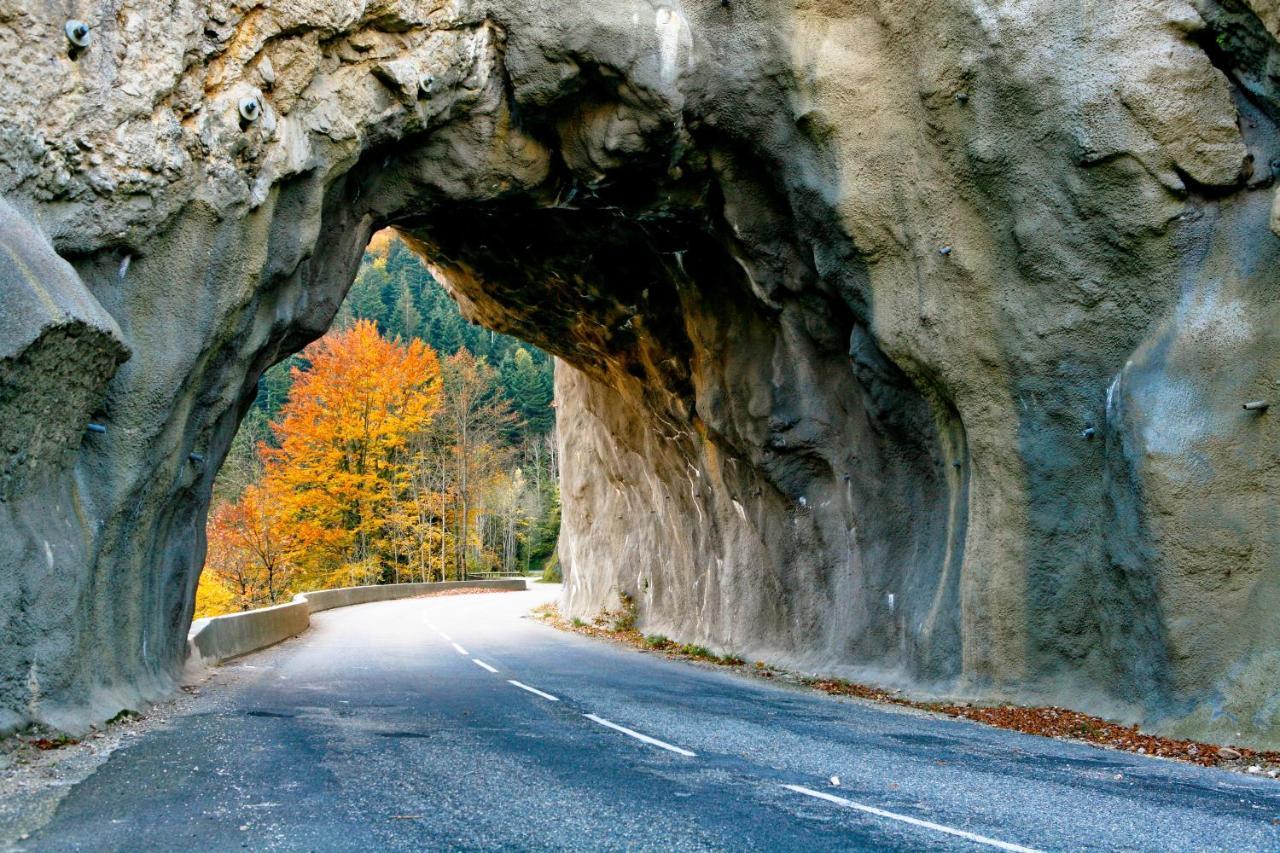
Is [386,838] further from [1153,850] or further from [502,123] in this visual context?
[502,123]

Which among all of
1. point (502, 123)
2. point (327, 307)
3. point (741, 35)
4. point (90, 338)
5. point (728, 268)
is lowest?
point (90, 338)

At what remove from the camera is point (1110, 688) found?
11.2m

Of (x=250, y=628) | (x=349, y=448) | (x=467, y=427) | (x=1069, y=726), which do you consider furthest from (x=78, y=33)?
(x=467, y=427)

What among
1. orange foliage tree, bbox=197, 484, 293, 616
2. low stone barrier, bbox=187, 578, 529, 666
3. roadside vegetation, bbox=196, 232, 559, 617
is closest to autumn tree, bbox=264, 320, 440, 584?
roadside vegetation, bbox=196, 232, 559, 617

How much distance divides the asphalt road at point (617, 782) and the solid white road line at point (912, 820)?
25 millimetres

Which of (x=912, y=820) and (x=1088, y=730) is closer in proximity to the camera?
(x=912, y=820)

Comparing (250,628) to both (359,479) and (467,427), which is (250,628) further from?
(467,427)

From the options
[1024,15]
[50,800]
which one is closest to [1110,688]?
[1024,15]

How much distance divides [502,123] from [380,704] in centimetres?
763

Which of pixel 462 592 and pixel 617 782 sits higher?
pixel 617 782

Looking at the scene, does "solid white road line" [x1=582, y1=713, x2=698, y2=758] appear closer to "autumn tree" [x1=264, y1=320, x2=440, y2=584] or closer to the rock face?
the rock face

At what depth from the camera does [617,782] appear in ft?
23.1

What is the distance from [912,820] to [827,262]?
938 centimetres

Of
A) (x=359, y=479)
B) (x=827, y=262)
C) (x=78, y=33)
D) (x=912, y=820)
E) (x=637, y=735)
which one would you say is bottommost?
Answer: (x=637, y=735)
